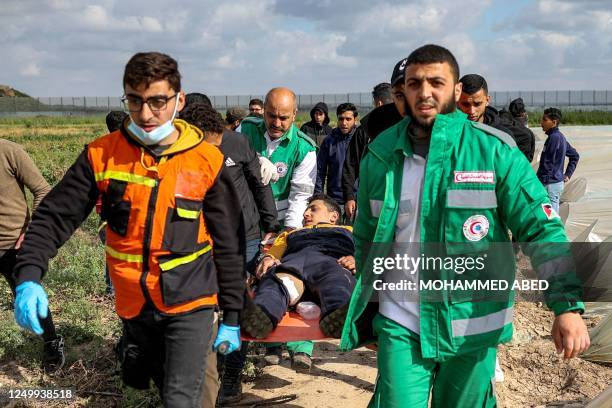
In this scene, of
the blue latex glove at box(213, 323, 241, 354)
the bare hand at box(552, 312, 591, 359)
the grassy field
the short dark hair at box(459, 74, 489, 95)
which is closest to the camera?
the bare hand at box(552, 312, 591, 359)

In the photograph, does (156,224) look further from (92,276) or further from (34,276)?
(92,276)

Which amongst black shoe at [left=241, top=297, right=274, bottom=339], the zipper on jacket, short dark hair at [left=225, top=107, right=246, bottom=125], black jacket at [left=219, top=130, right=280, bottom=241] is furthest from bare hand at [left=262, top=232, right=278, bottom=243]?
short dark hair at [left=225, top=107, right=246, bottom=125]

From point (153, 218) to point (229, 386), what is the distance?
2019 mm

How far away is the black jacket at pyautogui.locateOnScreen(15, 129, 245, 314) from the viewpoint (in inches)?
108

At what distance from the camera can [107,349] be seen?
4.99 meters

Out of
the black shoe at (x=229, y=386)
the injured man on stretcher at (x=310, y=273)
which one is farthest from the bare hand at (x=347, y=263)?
the black shoe at (x=229, y=386)

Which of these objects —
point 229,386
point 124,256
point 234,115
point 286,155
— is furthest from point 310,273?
point 234,115

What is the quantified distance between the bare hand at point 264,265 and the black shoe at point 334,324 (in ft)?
2.94

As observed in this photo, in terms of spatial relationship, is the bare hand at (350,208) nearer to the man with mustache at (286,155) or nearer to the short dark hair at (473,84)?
the man with mustache at (286,155)

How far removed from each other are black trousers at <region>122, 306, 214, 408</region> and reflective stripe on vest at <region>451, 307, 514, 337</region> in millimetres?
1030

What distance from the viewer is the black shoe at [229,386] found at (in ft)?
14.4

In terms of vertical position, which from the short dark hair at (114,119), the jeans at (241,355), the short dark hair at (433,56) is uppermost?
the short dark hair at (433,56)

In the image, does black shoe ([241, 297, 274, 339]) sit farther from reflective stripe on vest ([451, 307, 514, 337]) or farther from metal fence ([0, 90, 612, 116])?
metal fence ([0, 90, 612, 116])

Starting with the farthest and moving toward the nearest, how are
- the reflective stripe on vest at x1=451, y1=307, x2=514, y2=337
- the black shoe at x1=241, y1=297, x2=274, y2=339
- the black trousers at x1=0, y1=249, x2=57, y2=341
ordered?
the black trousers at x1=0, y1=249, x2=57, y2=341, the black shoe at x1=241, y1=297, x2=274, y2=339, the reflective stripe on vest at x1=451, y1=307, x2=514, y2=337
